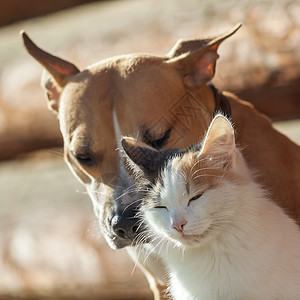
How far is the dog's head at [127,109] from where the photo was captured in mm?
2025

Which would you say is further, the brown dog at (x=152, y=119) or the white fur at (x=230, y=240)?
the brown dog at (x=152, y=119)

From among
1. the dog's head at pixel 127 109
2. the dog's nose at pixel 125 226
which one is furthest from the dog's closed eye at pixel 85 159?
the dog's nose at pixel 125 226

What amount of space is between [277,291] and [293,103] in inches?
70.1

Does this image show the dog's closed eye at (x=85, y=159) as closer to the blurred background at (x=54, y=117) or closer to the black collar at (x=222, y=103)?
the black collar at (x=222, y=103)

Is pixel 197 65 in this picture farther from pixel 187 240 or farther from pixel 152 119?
pixel 187 240

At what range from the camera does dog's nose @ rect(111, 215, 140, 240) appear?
1.82 m

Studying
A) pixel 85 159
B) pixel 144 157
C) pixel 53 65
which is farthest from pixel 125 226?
pixel 53 65

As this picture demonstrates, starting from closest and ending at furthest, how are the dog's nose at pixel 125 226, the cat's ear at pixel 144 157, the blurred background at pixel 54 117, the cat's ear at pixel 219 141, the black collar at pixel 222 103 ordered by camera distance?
the cat's ear at pixel 219 141 < the cat's ear at pixel 144 157 < the dog's nose at pixel 125 226 < the black collar at pixel 222 103 < the blurred background at pixel 54 117

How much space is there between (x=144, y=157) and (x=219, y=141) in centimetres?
21

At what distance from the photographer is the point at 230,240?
64.1 inches

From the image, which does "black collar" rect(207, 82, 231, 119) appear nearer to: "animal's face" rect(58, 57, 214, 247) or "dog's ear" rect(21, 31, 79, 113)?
"animal's face" rect(58, 57, 214, 247)

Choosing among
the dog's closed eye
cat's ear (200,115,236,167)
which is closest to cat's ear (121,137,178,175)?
cat's ear (200,115,236,167)

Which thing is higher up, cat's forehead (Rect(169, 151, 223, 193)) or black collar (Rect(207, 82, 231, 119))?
cat's forehead (Rect(169, 151, 223, 193))

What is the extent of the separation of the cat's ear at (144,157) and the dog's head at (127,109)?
270 mm
